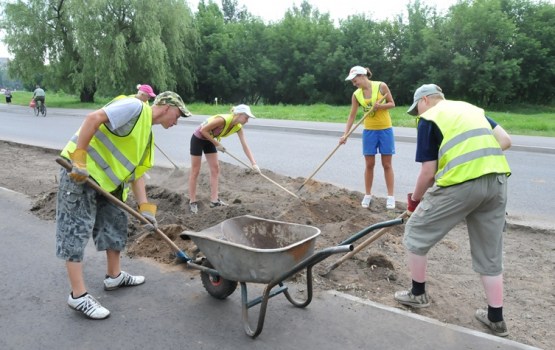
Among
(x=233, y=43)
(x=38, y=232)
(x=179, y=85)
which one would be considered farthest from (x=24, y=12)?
(x=38, y=232)

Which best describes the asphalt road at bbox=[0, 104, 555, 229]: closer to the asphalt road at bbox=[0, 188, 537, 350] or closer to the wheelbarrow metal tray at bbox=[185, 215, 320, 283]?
the asphalt road at bbox=[0, 188, 537, 350]

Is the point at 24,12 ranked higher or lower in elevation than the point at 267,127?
higher

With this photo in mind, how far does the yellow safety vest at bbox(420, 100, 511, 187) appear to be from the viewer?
122 inches

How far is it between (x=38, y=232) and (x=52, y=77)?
96.4 feet

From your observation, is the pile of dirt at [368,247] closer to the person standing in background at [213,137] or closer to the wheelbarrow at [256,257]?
the person standing in background at [213,137]

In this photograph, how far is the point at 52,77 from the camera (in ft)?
103

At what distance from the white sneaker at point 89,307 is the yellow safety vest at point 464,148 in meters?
2.47

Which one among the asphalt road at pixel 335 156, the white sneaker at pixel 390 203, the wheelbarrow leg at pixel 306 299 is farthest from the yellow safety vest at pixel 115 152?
the asphalt road at pixel 335 156

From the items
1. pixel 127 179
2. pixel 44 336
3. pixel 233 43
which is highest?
pixel 233 43

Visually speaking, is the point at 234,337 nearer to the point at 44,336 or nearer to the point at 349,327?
the point at 349,327

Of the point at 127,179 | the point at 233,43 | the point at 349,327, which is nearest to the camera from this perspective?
the point at 349,327

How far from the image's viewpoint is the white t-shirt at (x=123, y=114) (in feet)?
10.7

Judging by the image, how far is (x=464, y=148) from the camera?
10.2 ft

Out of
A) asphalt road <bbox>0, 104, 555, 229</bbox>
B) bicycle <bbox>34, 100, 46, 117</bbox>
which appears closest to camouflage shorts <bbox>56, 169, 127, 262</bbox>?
asphalt road <bbox>0, 104, 555, 229</bbox>
